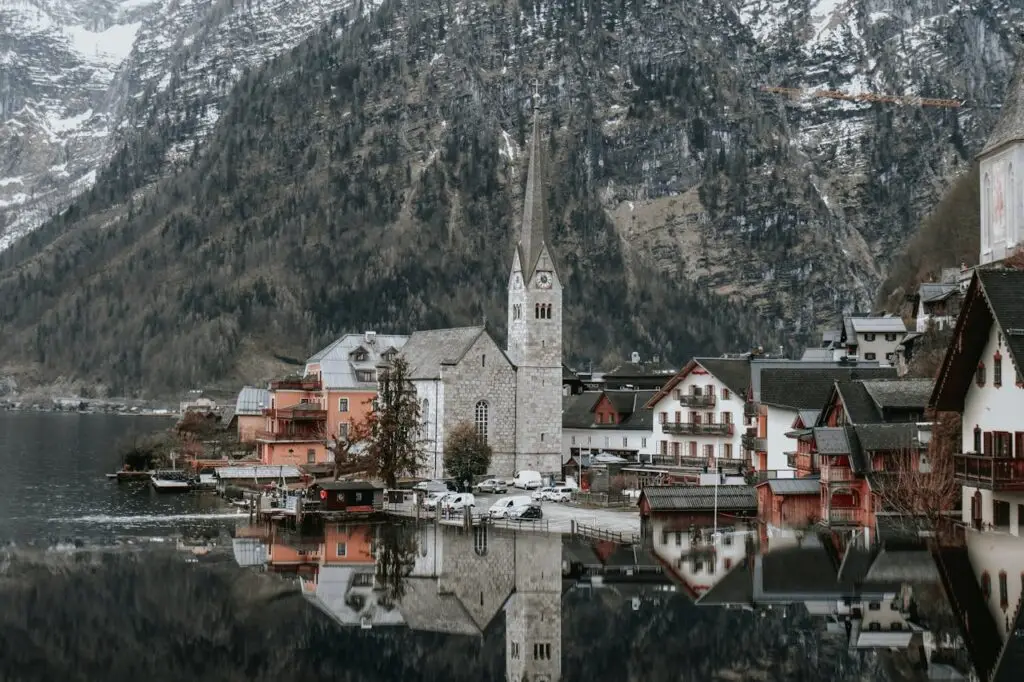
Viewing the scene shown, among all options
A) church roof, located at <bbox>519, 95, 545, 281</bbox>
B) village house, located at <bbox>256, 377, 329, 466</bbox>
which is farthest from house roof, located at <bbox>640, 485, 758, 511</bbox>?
village house, located at <bbox>256, 377, 329, 466</bbox>

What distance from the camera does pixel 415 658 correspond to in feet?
137

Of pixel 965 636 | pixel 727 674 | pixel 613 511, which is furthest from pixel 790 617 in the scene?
pixel 613 511

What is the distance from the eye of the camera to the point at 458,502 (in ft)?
268

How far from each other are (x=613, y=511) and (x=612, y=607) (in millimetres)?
30243

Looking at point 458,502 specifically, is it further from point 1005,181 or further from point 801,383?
point 1005,181

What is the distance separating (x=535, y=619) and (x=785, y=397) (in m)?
37.3

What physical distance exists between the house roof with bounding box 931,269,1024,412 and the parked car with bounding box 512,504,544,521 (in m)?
28.7

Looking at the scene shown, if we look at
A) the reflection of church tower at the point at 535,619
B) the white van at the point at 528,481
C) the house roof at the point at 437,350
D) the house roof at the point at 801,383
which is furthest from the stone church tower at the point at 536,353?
the reflection of church tower at the point at 535,619

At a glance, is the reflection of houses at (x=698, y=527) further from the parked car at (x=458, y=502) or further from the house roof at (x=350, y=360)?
the house roof at (x=350, y=360)

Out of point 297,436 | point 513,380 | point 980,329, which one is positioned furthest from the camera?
point 297,436

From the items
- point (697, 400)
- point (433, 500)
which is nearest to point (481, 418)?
point (697, 400)

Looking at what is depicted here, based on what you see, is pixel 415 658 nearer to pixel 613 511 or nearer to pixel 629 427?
pixel 613 511

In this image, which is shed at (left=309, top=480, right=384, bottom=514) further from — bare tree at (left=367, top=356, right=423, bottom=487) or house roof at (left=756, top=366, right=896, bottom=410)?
house roof at (left=756, top=366, right=896, bottom=410)

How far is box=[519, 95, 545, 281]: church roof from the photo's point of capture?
104812 mm
